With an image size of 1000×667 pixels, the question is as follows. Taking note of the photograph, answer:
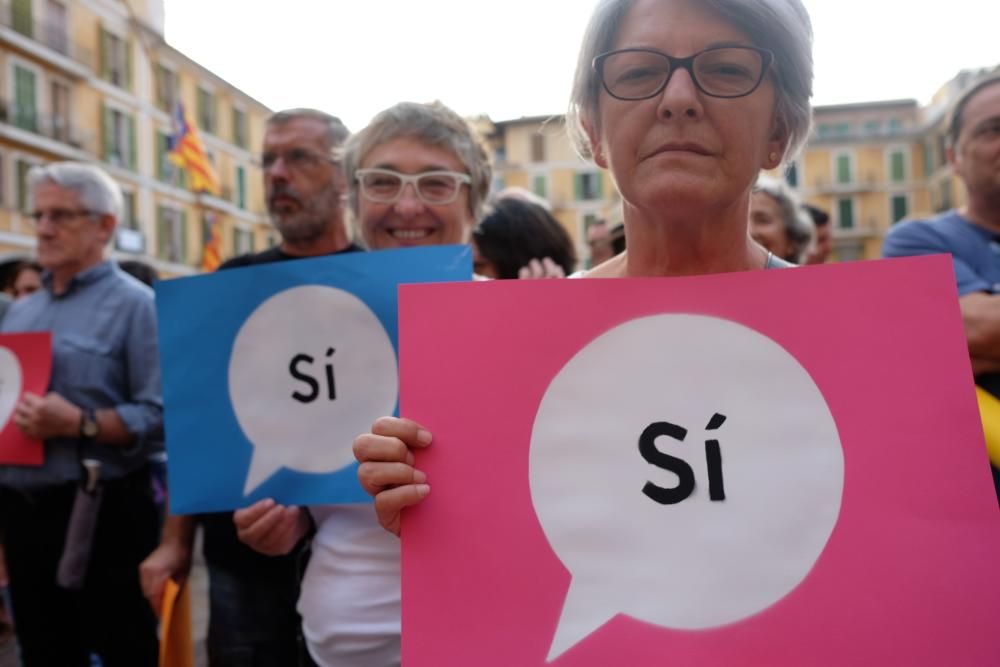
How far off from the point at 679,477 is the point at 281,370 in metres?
0.91

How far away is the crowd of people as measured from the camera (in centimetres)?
117

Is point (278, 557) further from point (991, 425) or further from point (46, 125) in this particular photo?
point (46, 125)

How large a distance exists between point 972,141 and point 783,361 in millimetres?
1284

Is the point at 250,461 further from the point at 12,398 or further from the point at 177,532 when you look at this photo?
the point at 12,398

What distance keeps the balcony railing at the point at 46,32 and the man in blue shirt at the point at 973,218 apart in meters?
24.2

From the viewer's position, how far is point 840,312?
106 cm

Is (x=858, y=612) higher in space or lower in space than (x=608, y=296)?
lower

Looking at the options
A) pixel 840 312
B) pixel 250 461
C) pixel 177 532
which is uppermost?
pixel 840 312

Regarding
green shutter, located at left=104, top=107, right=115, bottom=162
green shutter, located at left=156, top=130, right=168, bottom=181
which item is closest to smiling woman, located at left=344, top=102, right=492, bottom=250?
green shutter, located at left=104, top=107, right=115, bottom=162

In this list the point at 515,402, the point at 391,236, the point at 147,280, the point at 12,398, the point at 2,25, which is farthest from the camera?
the point at 2,25

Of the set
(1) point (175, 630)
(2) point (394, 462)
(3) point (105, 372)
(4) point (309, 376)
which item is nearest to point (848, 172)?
(3) point (105, 372)

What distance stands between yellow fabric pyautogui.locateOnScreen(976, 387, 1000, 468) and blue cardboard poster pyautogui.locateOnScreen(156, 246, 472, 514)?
862mm

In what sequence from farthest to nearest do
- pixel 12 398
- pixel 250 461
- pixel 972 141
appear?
pixel 12 398 → pixel 972 141 → pixel 250 461

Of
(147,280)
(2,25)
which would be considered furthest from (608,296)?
(2,25)
